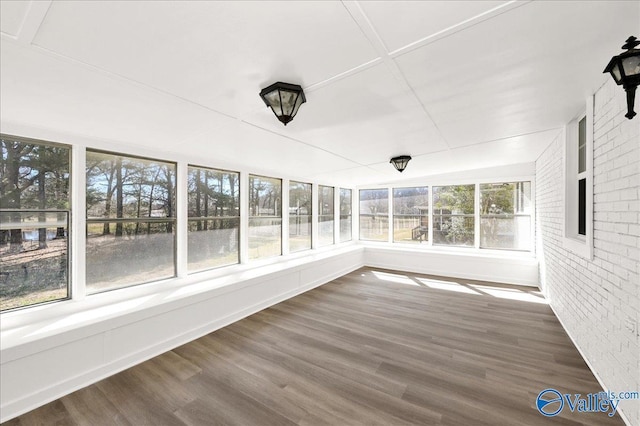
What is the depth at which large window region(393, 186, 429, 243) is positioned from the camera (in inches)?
267

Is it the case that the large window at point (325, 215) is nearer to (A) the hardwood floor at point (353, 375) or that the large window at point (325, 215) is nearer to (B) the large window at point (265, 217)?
(B) the large window at point (265, 217)

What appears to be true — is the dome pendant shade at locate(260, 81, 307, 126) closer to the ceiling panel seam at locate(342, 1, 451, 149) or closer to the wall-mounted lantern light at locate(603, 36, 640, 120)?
the ceiling panel seam at locate(342, 1, 451, 149)

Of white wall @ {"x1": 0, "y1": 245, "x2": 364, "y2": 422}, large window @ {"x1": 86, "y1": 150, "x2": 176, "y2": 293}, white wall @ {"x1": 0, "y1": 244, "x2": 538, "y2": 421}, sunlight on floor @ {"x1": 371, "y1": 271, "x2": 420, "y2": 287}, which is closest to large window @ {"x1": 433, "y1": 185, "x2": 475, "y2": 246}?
sunlight on floor @ {"x1": 371, "y1": 271, "x2": 420, "y2": 287}

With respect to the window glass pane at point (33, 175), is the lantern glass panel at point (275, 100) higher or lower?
higher

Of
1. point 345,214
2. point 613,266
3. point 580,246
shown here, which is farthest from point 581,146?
point 345,214

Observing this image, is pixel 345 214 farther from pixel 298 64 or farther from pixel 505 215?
pixel 298 64

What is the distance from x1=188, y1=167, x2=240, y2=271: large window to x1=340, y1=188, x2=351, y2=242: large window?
360 cm

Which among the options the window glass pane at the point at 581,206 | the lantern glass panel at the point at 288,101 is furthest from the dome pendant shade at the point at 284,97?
the window glass pane at the point at 581,206

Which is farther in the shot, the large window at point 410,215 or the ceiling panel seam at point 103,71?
the large window at point 410,215

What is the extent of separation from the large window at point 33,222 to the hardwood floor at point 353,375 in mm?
1063

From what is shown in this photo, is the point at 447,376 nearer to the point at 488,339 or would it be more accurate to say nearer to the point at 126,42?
the point at 488,339

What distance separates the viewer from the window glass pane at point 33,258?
229 centimetres

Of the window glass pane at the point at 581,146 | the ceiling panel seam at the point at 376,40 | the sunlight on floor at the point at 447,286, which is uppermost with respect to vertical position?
the ceiling panel seam at the point at 376,40

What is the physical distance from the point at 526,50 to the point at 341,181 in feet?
16.7
